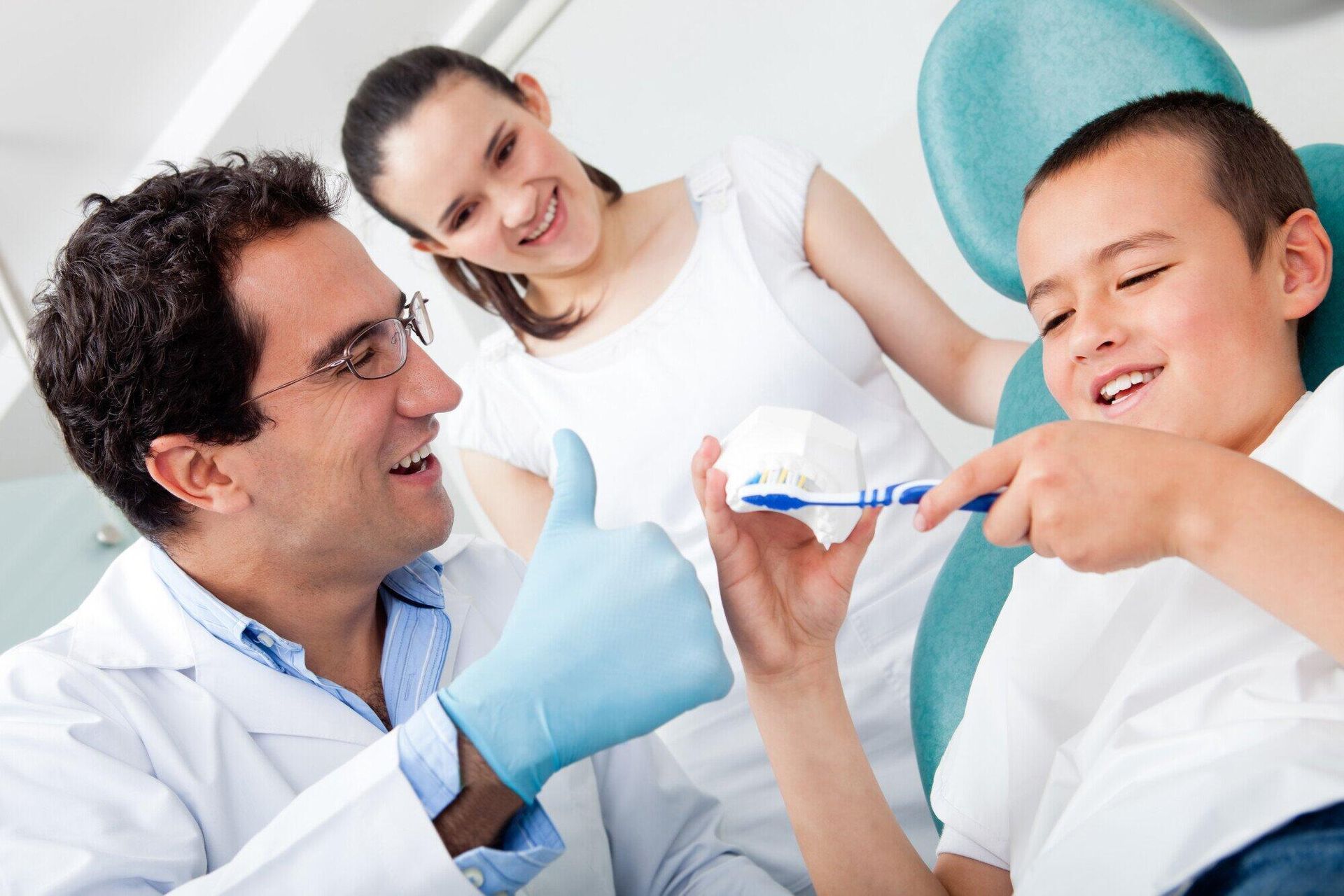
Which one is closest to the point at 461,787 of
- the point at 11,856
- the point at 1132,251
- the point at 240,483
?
the point at 11,856

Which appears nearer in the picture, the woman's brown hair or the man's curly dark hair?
the man's curly dark hair

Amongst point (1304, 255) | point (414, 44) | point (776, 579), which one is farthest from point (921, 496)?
point (414, 44)

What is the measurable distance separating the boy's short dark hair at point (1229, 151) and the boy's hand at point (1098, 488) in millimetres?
394

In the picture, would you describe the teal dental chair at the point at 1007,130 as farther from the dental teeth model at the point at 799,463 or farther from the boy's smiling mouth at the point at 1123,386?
the dental teeth model at the point at 799,463

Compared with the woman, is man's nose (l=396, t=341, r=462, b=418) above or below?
below

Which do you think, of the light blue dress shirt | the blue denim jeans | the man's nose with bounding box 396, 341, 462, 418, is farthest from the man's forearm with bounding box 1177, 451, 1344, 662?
the man's nose with bounding box 396, 341, 462, 418

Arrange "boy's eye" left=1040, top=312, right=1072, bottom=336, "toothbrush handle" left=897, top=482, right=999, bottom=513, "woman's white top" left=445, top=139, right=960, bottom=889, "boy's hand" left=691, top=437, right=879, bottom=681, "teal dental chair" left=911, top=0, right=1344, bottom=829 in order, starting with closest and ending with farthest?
"toothbrush handle" left=897, top=482, right=999, bottom=513 < "boy's hand" left=691, top=437, right=879, bottom=681 < "boy's eye" left=1040, top=312, right=1072, bottom=336 < "teal dental chair" left=911, top=0, right=1344, bottom=829 < "woman's white top" left=445, top=139, right=960, bottom=889

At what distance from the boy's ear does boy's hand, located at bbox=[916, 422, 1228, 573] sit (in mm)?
391

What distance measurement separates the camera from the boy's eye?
1.12m

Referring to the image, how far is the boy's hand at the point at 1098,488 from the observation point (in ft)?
2.49

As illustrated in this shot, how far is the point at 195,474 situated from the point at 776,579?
66 centimetres

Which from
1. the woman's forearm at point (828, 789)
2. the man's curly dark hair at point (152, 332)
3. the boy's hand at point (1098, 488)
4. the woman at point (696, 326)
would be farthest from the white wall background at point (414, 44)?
the boy's hand at point (1098, 488)

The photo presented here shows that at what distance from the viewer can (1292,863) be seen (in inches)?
26.5

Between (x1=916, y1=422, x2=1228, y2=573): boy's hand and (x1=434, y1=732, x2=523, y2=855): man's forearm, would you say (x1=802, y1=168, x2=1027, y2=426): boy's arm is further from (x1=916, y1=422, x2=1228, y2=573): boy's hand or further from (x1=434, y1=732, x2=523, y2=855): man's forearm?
(x1=434, y1=732, x2=523, y2=855): man's forearm
